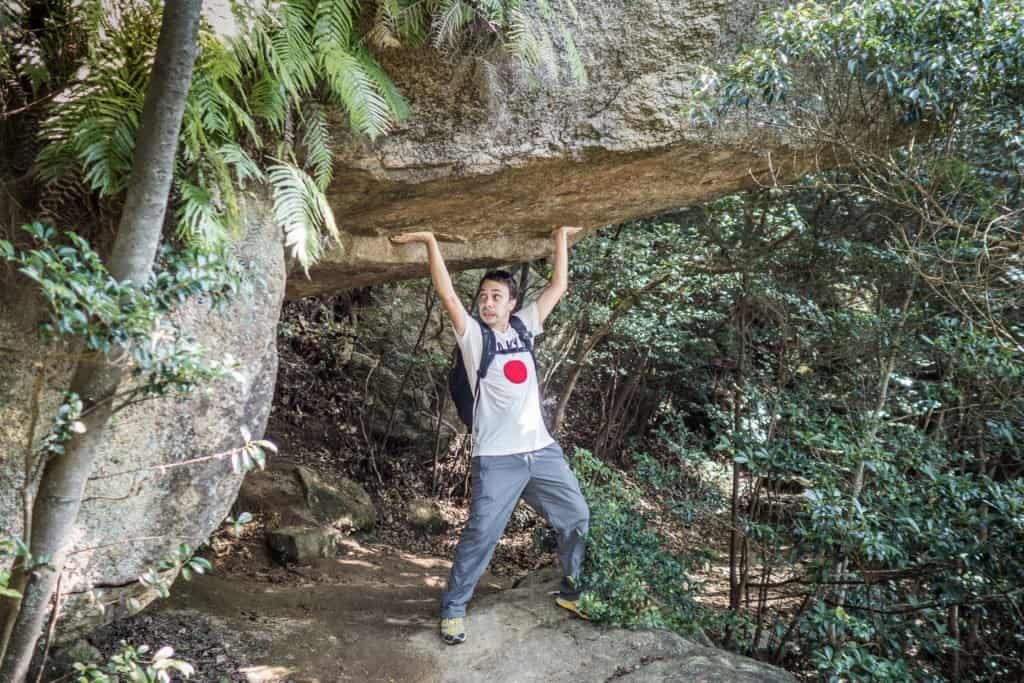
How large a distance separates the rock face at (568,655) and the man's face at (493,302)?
6.15 feet

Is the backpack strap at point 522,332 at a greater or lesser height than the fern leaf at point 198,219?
lesser

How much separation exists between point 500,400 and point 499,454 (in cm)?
32

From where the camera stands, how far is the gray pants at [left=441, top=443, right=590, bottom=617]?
430 centimetres

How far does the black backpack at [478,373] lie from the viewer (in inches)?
172

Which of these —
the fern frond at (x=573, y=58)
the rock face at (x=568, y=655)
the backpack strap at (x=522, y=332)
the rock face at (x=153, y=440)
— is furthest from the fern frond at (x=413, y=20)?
the rock face at (x=568, y=655)

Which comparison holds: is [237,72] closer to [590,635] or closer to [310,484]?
[590,635]

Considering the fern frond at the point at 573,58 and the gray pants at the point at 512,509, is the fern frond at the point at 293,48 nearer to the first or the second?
the fern frond at the point at 573,58

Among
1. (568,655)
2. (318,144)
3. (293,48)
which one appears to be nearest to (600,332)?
(568,655)

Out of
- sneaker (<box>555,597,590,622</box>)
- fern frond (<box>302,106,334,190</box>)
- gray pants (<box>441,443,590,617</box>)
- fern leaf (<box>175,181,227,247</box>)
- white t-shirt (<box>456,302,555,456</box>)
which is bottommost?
sneaker (<box>555,597,590,622</box>)

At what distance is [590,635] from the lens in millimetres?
4426

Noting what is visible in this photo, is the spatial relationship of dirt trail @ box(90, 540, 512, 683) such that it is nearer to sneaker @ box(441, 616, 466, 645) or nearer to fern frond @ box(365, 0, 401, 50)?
sneaker @ box(441, 616, 466, 645)

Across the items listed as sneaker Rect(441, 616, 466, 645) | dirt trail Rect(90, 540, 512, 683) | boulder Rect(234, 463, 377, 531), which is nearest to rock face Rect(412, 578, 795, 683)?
sneaker Rect(441, 616, 466, 645)

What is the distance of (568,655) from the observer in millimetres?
4246

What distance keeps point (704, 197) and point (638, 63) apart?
132 cm
